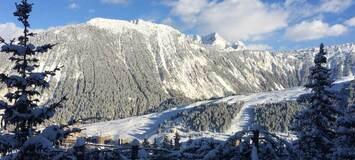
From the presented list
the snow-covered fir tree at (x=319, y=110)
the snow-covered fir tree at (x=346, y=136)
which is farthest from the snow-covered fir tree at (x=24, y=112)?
the snow-covered fir tree at (x=319, y=110)

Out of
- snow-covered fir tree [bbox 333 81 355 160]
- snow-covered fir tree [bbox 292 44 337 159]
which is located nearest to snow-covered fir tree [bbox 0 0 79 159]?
snow-covered fir tree [bbox 333 81 355 160]

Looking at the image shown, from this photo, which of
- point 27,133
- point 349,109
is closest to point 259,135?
point 27,133

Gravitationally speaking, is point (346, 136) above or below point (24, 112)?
below

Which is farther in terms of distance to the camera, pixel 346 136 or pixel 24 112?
pixel 346 136

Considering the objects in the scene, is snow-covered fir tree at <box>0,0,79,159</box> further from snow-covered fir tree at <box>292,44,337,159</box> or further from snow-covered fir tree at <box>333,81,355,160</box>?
snow-covered fir tree at <box>292,44,337,159</box>

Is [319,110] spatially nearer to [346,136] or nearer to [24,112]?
[346,136]

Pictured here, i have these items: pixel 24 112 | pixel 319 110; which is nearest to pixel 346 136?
pixel 319 110

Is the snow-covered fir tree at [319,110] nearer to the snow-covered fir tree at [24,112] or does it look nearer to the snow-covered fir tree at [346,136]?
the snow-covered fir tree at [346,136]

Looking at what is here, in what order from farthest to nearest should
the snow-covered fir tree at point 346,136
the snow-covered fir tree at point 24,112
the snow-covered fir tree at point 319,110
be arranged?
1. the snow-covered fir tree at point 319,110
2. the snow-covered fir tree at point 346,136
3. the snow-covered fir tree at point 24,112

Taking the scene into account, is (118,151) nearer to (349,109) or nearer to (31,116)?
(31,116)
